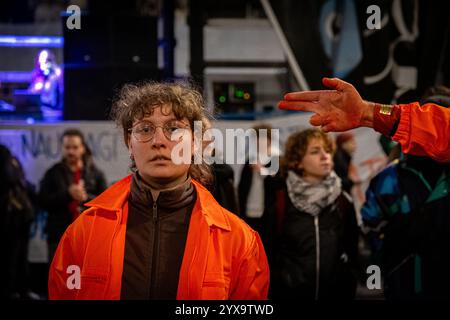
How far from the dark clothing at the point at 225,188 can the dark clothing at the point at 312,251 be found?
23cm

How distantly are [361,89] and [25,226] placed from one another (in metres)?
3.44

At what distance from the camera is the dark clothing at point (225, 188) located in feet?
8.92

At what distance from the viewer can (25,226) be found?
187 inches

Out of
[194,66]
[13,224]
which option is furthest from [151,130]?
[194,66]

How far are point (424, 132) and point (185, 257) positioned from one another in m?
0.84

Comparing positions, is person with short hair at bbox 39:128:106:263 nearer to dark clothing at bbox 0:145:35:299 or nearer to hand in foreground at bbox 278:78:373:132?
dark clothing at bbox 0:145:35:299

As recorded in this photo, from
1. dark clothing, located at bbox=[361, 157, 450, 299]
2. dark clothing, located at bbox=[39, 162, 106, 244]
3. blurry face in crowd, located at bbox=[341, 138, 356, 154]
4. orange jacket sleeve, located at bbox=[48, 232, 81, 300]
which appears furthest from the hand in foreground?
blurry face in crowd, located at bbox=[341, 138, 356, 154]

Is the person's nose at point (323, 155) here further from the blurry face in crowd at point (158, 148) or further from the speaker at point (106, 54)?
the speaker at point (106, 54)

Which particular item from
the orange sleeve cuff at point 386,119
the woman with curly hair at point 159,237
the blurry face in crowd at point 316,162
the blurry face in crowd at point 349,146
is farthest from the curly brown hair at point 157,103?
the blurry face in crowd at point 349,146

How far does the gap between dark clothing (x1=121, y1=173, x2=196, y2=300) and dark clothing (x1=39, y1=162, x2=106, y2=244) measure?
93.5 inches

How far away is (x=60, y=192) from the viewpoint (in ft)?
13.1

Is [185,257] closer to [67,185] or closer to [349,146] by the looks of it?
[67,185]
